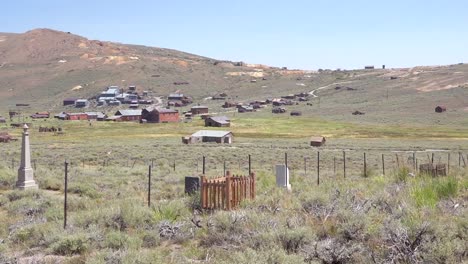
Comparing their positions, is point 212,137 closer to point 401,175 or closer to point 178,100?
point 401,175

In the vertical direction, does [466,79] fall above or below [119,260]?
above

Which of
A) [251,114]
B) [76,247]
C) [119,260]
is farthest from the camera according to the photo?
[251,114]

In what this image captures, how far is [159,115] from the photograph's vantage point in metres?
106

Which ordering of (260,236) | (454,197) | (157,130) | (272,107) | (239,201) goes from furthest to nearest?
(272,107) → (157,130) → (239,201) → (454,197) → (260,236)

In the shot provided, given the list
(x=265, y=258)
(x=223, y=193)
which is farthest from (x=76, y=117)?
(x=265, y=258)

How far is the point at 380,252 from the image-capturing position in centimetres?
Answer: 839

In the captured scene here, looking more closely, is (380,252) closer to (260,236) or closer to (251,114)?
(260,236)

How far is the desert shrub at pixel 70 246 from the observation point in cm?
997

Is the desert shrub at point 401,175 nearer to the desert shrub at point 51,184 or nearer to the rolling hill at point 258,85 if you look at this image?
the desert shrub at point 51,184

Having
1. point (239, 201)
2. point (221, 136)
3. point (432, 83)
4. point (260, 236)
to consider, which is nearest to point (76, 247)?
point (260, 236)

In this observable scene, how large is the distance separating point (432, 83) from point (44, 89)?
385ft

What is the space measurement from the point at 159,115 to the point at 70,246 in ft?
317

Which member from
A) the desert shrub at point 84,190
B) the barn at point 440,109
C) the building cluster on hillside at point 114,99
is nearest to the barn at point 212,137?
the desert shrub at point 84,190

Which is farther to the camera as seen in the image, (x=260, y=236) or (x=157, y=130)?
(x=157, y=130)
